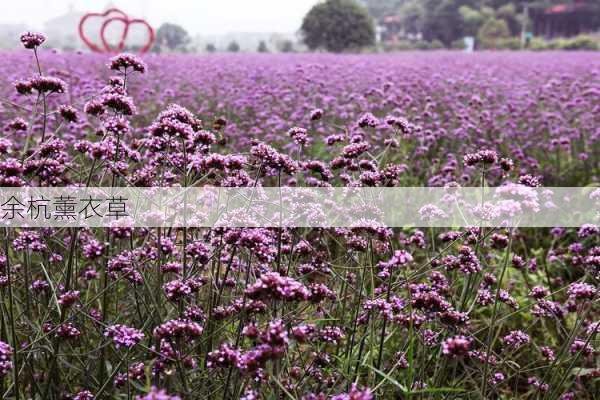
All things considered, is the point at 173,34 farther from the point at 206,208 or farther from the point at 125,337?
the point at 125,337

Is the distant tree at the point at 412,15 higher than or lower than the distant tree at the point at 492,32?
higher

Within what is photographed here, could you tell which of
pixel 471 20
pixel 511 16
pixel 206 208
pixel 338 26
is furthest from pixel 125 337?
pixel 511 16

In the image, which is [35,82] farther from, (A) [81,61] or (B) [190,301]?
(A) [81,61]

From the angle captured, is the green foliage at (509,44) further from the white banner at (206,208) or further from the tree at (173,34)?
the tree at (173,34)

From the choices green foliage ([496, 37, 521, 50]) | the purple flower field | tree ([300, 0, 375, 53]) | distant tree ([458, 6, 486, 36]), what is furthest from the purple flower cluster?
distant tree ([458, 6, 486, 36])

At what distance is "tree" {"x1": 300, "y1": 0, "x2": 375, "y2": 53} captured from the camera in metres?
38.8

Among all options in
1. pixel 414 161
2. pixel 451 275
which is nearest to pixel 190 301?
pixel 451 275

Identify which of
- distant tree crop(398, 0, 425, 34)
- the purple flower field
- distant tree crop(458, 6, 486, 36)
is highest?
distant tree crop(398, 0, 425, 34)

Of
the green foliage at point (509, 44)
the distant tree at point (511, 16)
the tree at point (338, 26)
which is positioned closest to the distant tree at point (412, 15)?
the distant tree at point (511, 16)

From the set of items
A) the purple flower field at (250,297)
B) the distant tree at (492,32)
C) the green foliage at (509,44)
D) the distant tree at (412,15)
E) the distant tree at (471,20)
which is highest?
the distant tree at (412,15)

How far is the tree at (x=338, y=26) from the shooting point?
38.8 metres

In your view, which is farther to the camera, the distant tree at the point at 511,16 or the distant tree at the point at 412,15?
the distant tree at the point at 412,15

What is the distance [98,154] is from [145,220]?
288 mm

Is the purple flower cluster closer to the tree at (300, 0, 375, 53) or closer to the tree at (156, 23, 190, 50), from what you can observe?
the tree at (300, 0, 375, 53)
